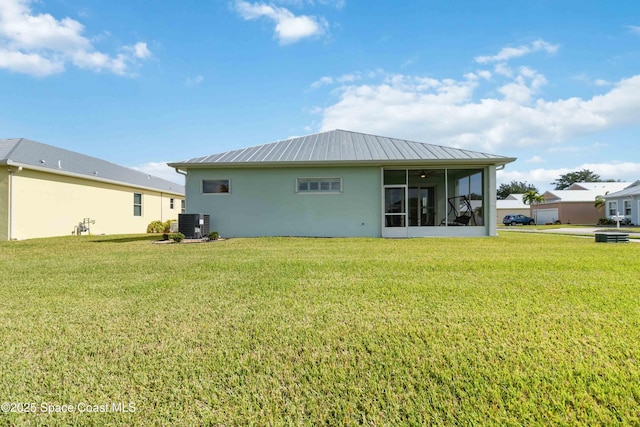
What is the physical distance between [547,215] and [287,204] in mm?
37317

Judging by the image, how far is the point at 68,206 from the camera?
14914mm

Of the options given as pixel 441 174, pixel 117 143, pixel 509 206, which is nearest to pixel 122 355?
pixel 441 174

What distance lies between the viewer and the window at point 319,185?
12.5 m

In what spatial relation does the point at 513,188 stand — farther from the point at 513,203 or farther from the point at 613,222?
the point at 613,222

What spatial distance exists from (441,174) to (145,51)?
40.9 ft

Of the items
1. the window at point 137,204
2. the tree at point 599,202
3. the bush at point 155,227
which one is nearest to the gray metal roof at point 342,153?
the bush at point 155,227

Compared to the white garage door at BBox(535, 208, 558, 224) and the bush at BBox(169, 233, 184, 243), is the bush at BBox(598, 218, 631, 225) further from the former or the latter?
the bush at BBox(169, 233, 184, 243)

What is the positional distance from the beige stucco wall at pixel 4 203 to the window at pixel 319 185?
1151cm

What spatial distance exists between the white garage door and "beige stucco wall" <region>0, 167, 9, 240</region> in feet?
151

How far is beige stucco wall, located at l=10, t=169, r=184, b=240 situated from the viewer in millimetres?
12859

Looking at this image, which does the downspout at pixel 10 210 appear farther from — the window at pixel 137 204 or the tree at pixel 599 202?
the tree at pixel 599 202

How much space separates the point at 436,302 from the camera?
3812mm

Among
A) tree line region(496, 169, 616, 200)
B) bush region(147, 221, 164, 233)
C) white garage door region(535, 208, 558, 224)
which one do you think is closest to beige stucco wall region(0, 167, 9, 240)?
bush region(147, 221, 164, 233)

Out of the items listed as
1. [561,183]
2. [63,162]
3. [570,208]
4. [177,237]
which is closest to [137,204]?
[63,162]
